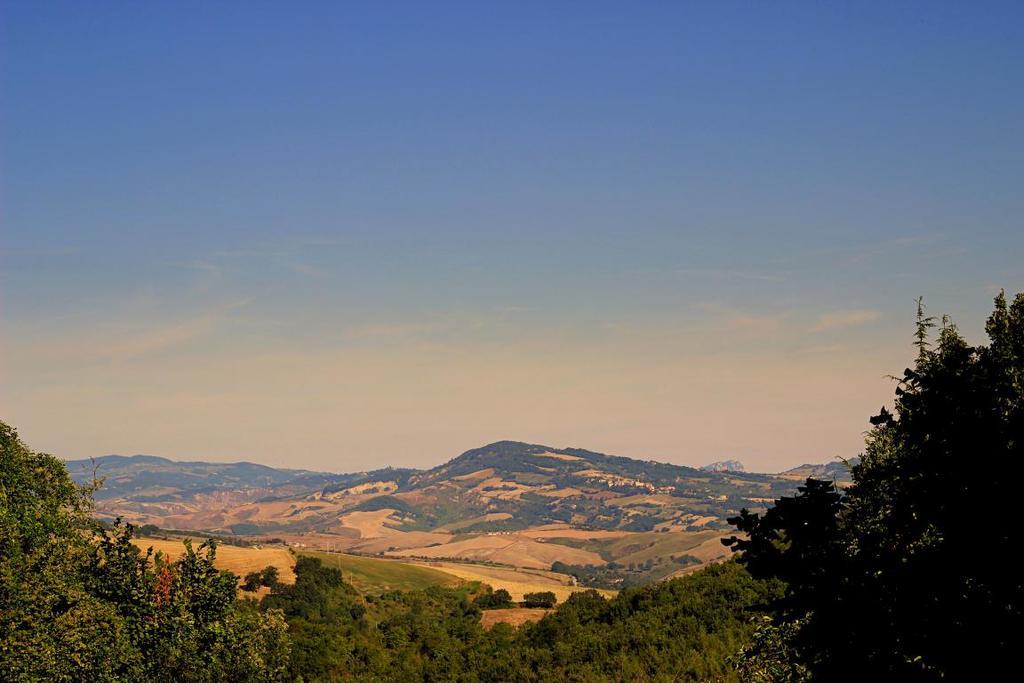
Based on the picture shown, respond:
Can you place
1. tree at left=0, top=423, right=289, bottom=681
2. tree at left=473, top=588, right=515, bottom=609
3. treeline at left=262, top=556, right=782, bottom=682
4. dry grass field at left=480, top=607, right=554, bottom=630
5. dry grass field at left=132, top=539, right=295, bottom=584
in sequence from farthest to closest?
dry grass field at left=132, top=539, right=295, bottom=584 < tree at left=473, top=588, right=515, bottom=609 < dry grass field at left=480, top=607, right=554, bottom=630 < treeline at left=262, top=556, right=782, bottom=682 < tree at left=0, top=423, right=289, bottom=681

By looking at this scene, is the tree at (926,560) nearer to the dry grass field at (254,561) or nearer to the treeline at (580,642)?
the treeline at (580,642)

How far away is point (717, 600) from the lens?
74562mm

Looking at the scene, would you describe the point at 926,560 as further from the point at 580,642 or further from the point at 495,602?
the point at 495,602

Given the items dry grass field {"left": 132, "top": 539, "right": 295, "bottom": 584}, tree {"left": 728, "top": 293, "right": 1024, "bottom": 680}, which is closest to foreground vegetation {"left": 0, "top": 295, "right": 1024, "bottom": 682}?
tree {"left": 728, "top": 293, "right": 1024, "bottom": 680}

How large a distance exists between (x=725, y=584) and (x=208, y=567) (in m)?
44.9

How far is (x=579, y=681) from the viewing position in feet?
208

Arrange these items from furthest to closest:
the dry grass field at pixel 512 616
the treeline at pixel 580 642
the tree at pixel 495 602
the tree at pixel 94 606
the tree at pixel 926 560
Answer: the tree at pixel 495 602 < the dry grass field at pixel 512 616 < the treeline at pixel 580 642 < the tree at pixel 94 606 < the tree at pixel 926 560

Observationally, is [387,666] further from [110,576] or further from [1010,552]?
[1010,552]

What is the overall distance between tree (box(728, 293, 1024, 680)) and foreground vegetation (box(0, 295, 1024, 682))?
0.03 meters

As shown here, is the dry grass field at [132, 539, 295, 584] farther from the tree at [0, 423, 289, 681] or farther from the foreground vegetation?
the tree at [0, 423, 289, 681]

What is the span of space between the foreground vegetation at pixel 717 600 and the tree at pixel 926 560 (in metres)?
0.03

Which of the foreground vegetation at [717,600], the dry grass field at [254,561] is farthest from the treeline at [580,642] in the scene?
the dry grass field at [254,561]

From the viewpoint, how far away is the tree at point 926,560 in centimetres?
1255

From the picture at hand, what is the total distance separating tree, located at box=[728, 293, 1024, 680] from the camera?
1255 centimetres
